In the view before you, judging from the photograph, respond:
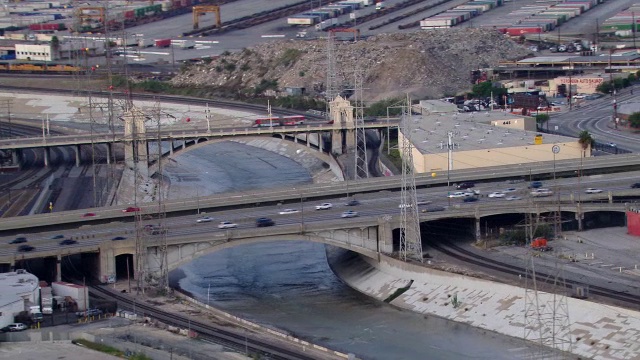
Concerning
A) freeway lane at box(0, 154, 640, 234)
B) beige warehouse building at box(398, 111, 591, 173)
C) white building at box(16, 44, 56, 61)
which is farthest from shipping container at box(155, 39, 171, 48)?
freeway lane at box(0, 154, 640, 234)

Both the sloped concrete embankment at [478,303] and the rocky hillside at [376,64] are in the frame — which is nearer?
the sloped concrete embankment at [478,303]

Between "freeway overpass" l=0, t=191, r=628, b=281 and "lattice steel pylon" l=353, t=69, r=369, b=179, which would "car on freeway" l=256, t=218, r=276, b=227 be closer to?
"freeway overpass" l=0, t=191, r=628, b=281

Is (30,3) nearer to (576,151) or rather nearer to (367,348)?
(576,151)

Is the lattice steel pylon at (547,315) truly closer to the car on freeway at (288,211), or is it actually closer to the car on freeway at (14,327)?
the car on freeway at (288,211)

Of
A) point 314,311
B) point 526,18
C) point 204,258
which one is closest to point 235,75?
point 526,18

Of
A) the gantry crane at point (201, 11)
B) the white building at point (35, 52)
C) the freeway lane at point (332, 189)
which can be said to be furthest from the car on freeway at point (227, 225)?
the gantry crane at point (201, 11)

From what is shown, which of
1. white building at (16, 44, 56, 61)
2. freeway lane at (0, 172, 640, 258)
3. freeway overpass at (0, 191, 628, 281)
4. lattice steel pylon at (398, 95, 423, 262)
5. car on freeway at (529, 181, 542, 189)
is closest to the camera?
freeway overpass at (0, 191, 628, 281)

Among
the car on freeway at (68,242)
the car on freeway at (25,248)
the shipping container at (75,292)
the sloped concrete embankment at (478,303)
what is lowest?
the sloped concrete embankment at (478,303)
